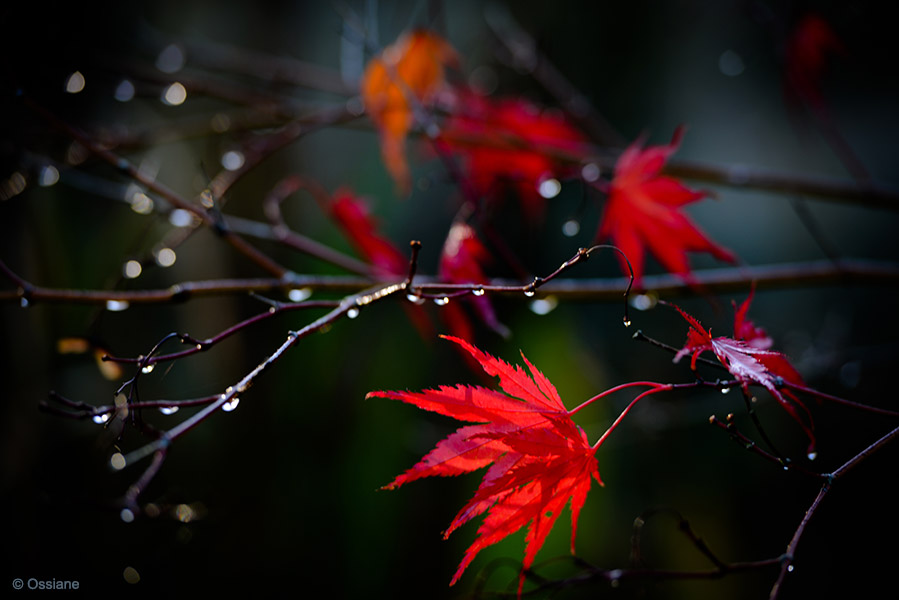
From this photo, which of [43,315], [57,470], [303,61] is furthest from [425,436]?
[303,61]

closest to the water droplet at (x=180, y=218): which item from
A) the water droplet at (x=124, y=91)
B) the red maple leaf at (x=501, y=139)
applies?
the water droplet at (x=124, y=91)

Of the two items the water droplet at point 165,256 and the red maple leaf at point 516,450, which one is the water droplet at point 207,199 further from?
the red maple leaf at point 516,450

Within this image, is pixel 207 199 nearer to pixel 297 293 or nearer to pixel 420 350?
pixel 297 293

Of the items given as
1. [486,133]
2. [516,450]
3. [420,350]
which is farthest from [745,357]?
[420,350]

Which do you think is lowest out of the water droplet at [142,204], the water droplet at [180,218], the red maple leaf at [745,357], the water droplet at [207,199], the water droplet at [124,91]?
the red maple leaf at [745,357]

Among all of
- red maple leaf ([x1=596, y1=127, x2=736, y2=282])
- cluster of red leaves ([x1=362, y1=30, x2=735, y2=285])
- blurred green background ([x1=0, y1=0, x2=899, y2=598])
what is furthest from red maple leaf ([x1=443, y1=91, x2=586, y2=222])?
blurred green background ([x1=0, y1=0, x2=899, y2=598])

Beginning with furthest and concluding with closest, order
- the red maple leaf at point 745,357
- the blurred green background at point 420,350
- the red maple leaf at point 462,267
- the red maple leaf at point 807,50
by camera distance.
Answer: the blurred green background at point 420,350, the red maple leaf at point 807,50, the red maple leaf at point 462,267, the red maple leaf at point 745,357

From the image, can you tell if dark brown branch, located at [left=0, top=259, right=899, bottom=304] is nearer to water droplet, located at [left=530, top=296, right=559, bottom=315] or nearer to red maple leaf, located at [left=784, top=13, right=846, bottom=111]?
water droplet, located at [left=530, top=296, right=559, bottom=315]

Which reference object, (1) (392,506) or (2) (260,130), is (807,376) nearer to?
(1) (392,506)
